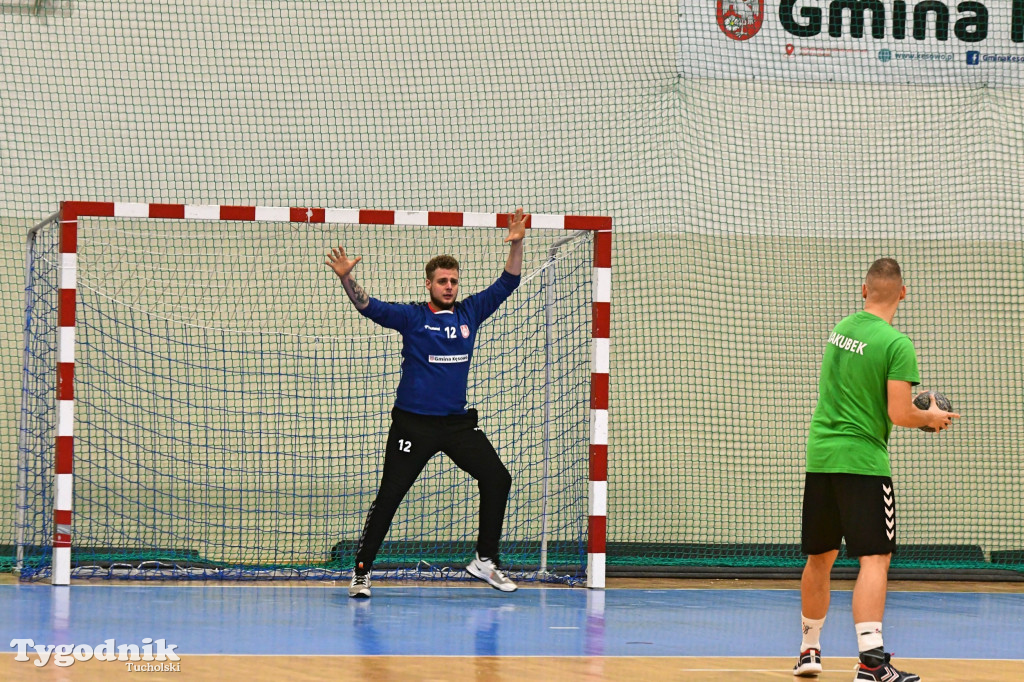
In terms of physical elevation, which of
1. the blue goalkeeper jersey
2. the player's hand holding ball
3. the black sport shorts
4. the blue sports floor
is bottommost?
the blue sports floor

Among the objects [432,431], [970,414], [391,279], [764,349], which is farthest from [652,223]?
[432,431]

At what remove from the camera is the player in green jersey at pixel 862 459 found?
18.3ft

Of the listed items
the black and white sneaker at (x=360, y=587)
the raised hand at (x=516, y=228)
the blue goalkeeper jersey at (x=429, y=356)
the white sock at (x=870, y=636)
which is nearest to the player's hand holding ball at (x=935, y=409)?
the white sock at (x=870, y=636)

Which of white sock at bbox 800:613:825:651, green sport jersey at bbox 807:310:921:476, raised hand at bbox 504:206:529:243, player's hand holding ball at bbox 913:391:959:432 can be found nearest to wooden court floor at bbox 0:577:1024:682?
white sock at bbox 800:613:825:651

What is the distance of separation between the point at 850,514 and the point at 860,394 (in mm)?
544

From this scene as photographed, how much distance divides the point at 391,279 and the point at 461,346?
3.51 meters

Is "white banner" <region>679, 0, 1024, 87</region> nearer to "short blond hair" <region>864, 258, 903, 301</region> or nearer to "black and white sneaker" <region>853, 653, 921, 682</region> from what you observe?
"short blond hair" <region>864, 258, 903, 301</region>

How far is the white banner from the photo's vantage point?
12.6 metres

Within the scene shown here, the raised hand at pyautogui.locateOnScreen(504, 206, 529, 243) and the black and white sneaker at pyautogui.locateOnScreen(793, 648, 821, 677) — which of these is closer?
the black and white sneaker at pyautogui.locateOnScreen(793, 648, 821, 677)

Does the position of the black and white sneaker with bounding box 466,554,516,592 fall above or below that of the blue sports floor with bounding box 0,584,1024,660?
above

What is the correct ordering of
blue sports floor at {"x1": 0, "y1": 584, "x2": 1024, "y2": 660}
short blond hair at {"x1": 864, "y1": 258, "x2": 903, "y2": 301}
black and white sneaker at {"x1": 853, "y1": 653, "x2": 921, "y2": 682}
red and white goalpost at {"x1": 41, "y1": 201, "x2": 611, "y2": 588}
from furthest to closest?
1. red and white goalpost at {"x1": 41, "y1": 201, "x2": 611, "y2": 588}
2. blue sports floor at {"x1": 0, "y1": 584, "x2": 1024, "y2": 660}
3. short blond hair at {"x1": 864, "y1": 258, "x2": 903, "y2": 301}
4. black and white sneaker at {"x1": 853, "y1": 653, "x2": 921, "y2": 682}

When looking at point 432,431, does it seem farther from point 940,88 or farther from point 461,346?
point 940,88

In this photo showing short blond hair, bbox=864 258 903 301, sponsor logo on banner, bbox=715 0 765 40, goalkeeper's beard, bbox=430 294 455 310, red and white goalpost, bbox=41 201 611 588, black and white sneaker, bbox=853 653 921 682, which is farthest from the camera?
sponsor logo on banner, bbox=715 0 765 40

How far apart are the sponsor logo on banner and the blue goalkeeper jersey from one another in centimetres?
544
